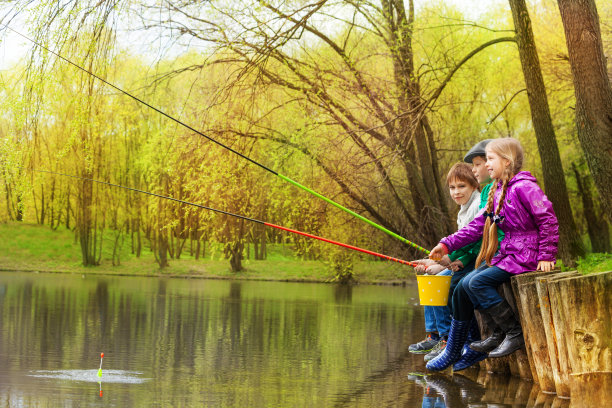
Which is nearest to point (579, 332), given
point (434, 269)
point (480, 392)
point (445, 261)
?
point (480, 392)

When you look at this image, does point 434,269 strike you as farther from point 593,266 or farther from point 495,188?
point 593,266

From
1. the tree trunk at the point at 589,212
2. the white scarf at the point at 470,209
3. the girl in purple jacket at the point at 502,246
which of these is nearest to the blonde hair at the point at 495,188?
the girl in purple jacket at the point at 502,246

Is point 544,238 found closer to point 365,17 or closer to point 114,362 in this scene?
point 114,362

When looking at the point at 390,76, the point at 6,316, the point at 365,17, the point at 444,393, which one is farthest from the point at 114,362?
the point at 390,76

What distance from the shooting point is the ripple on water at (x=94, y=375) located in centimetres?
603

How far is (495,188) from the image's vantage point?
6.35 m

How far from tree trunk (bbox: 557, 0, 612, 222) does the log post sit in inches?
85.1

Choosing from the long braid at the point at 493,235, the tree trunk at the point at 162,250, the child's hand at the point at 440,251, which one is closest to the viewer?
the long braid at the point at 493,235

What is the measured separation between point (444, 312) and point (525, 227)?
168 cm

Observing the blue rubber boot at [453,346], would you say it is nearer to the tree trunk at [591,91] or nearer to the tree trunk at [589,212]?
the tree trunk at [591,91]

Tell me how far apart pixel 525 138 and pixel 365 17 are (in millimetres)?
10794

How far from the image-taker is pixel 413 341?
32.7 feet

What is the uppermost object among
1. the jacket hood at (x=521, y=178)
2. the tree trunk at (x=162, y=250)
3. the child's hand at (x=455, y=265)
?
the tree trunk at (x=162, y=250)

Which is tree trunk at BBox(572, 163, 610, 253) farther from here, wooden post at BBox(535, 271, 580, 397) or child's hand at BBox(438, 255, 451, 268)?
wooden post at BBox(535, 271, 580, 397)
